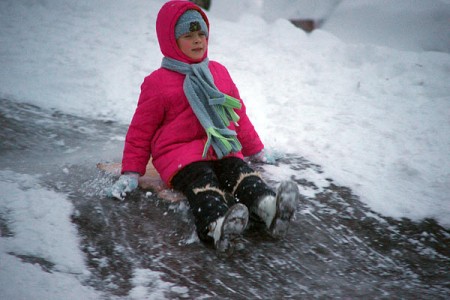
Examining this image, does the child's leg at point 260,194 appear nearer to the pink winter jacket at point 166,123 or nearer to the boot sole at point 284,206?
the boot sole at point 284,206

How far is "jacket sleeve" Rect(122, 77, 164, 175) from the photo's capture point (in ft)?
8.52

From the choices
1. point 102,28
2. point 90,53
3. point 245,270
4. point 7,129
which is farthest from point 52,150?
point 102,28

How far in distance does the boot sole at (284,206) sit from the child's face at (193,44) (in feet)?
3.56

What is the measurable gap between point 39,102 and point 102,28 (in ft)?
9.10

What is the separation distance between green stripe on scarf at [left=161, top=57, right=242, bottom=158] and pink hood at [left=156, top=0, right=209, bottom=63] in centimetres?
5

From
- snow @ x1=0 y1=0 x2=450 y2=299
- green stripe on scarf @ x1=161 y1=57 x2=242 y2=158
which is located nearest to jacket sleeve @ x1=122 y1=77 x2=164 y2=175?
green stripe on scarf @ x1=161 y1=57 x2=242 y2=158

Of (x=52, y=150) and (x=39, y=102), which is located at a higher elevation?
(x=39, y=102)

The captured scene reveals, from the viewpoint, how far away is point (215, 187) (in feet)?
7.84

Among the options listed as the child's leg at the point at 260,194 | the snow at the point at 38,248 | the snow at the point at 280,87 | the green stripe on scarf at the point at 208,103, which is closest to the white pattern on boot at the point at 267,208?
the child's leg at the point at 260,194

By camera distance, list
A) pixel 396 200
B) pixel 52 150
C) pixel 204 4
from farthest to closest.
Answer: pixel 204 4, pixel 52 150, pixel 396 200

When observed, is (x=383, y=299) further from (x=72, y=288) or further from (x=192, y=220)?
(x=72, y=288)

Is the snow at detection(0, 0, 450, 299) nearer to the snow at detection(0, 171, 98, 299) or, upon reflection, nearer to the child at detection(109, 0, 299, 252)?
the snow at detection(0, 171, 98, 299)

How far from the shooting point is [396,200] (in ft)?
9.28

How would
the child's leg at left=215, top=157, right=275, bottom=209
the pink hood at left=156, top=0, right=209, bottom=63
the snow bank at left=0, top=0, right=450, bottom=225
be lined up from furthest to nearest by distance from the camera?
the snow bank at left=0, top=0, right=450, bottom=225 < the pink hood at left=156, top=0, right=209, bottom=63 < the child's leg at left=215, top=157, right=275, bottom=209
